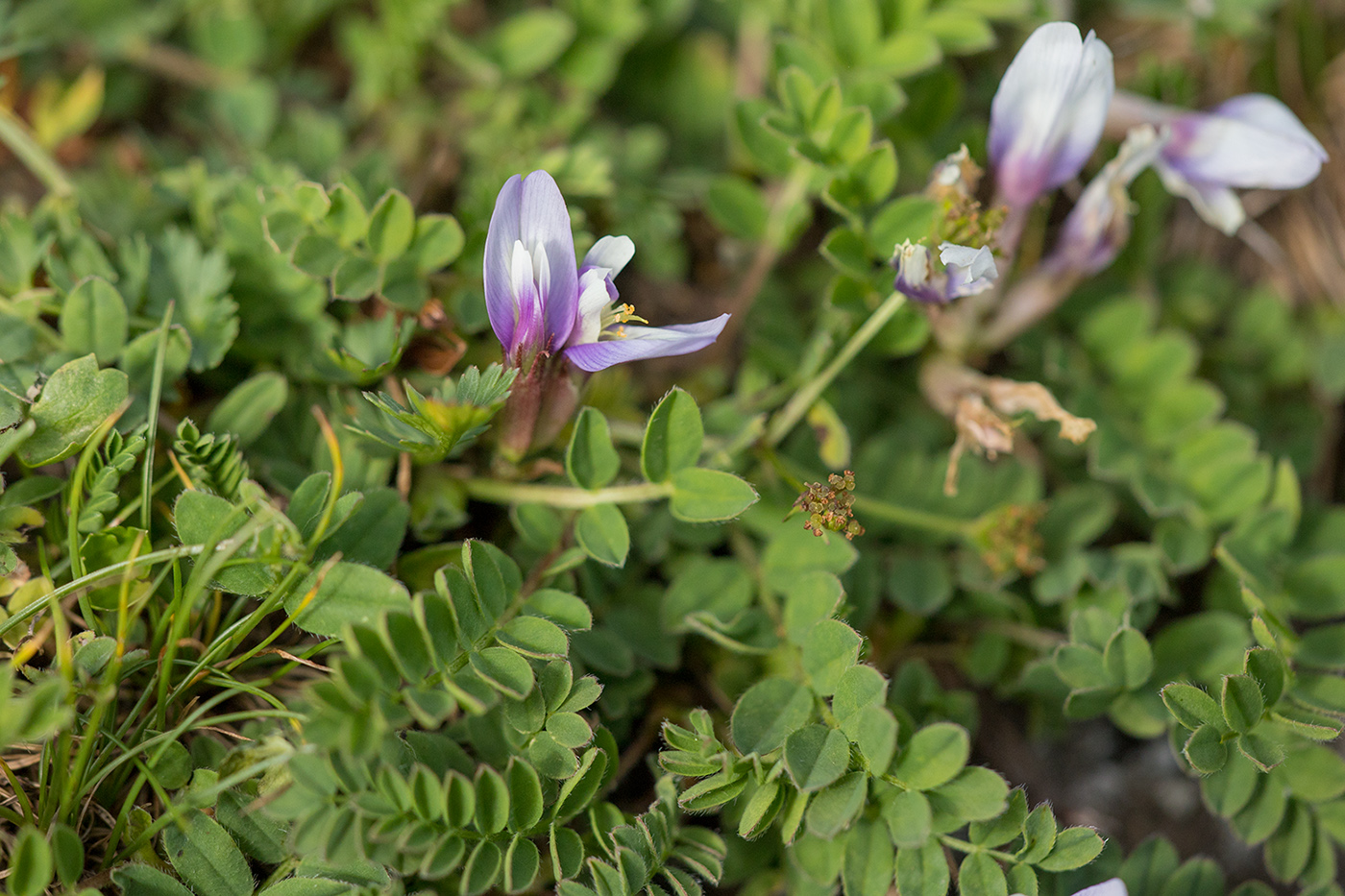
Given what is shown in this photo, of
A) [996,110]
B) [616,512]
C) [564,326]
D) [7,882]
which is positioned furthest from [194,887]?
[996,110]

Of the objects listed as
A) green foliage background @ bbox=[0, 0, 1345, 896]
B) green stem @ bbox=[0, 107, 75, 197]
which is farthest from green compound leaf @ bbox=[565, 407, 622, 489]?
green stem @ bbox=[0, 107, 75, 197]

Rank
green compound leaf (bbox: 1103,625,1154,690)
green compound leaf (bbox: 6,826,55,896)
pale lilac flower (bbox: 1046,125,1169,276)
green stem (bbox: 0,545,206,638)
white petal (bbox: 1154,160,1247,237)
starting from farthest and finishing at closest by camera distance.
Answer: white petal (bbox: 1154,160,1247,237)
pale lilac flower (bbox: 1046,125,1169,276)
green compound leaf (bbox: 1103,625,1154,690)
green stem (bbox: 0,545,206,638)
green compound leaf (bbox: 6,826,55,896)

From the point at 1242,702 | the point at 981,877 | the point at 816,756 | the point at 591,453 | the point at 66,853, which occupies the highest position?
the point at 591,453

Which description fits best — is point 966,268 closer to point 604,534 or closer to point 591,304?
point 591,304

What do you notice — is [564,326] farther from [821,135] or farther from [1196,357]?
[1196,357]

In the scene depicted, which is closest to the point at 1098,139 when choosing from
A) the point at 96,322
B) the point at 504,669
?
the point at 504,669

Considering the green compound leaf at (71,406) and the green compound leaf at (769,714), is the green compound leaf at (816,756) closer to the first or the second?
the green compound leaf at (769,714)

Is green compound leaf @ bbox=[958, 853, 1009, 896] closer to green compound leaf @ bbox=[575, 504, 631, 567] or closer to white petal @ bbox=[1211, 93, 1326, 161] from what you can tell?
green compound leaf @ bbox=[575, 504, 631, 567]
